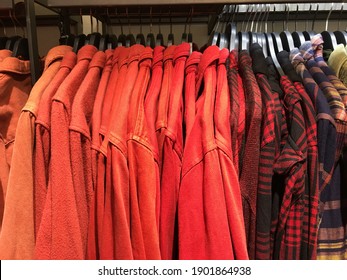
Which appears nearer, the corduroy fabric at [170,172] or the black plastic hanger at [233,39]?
the corduroy fabric at [170,172]

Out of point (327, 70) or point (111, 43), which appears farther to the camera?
point (111, 43)

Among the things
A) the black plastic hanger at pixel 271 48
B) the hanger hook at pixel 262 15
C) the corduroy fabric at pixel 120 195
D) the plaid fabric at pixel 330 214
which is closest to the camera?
the corduroy fabric at pixel 120 195

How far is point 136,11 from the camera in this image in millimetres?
974

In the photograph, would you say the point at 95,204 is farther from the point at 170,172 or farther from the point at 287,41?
the point at 287,41

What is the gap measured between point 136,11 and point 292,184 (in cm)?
75

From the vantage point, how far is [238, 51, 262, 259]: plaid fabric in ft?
1.88

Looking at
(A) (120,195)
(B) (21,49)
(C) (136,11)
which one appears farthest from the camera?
(C) (136,11)

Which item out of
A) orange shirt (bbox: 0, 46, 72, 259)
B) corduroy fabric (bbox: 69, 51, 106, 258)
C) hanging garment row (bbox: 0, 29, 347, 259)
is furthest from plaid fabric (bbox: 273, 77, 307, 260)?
orange shirt (bbox: 0, 46, 72, 259)

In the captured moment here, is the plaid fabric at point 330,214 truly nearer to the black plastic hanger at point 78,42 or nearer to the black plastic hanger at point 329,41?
the black plastic hanger at point 329,41

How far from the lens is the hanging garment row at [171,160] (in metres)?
0.53

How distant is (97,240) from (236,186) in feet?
0.93

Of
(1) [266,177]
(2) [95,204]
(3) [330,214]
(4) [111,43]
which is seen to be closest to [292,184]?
(1) [266,177]

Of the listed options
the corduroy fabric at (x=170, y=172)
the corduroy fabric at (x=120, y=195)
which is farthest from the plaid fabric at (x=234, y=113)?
the corduroy fabric at (x=120, y=195)

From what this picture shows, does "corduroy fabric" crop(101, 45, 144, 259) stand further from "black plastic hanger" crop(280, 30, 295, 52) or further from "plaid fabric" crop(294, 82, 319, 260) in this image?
"black plastic hanger" crop(280, 30, 295, 52)
